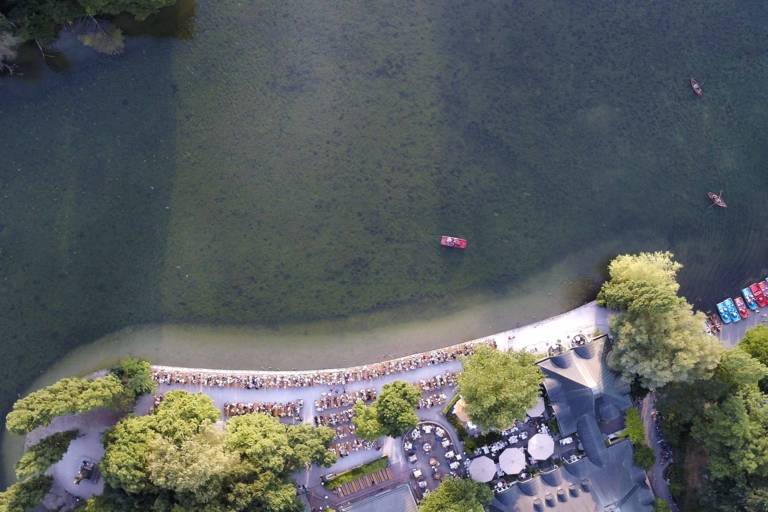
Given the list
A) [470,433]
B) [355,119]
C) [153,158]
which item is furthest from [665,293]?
[153,158]

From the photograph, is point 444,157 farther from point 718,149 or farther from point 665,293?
point 718,149

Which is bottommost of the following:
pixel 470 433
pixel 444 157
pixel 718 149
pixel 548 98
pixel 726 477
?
pixel 726 477

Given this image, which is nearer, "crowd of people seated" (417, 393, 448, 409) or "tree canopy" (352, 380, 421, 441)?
"tree canopy" (352, 380, 421, 441)

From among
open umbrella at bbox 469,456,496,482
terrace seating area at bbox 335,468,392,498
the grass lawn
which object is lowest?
open umbrella at bbox 469,456,496,482

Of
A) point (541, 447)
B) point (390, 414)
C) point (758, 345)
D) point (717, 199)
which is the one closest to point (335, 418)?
point (390, 414)

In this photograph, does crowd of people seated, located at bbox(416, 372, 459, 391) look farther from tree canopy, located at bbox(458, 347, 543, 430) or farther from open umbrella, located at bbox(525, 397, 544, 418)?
open umbrella, located at bbox(525, 397, 544, 418)

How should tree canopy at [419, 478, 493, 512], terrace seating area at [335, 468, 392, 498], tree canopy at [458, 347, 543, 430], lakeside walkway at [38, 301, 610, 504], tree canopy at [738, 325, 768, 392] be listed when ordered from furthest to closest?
terrace seating area at [335, 468, 392, 498] → lakeside walkway at [38, 301, 610, 504] → tree canopy at [738, 325, 768, 392] → tree canopy at [419, 478, 493, 512] → tree canopy at [458, 347, 543, 430]

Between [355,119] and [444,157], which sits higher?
[355,119]

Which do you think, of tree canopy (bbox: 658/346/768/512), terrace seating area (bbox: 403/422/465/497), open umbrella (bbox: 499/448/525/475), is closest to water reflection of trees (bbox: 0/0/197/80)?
terrace seating area (bbox: 403/422/465/497)
